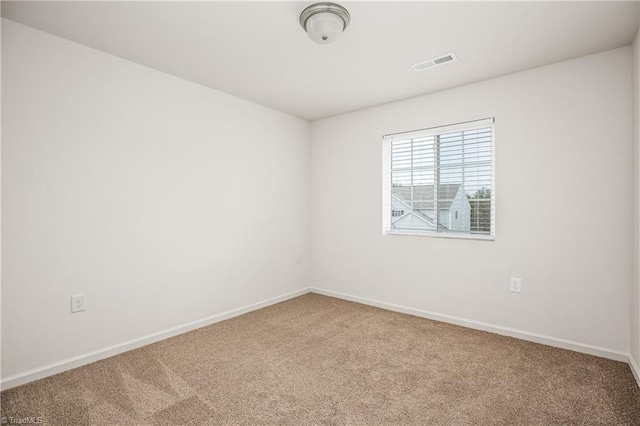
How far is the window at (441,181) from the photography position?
3221 millimetres

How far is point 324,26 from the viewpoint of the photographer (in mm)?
2037

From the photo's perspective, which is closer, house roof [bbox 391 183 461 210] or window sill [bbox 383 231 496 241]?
window sill [bbox 383 231 496 241]

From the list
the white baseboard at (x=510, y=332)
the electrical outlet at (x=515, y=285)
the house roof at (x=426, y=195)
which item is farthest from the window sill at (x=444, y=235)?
the white baseboard at (x=510, y=332)

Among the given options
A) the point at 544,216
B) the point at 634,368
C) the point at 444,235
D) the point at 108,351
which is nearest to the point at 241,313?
the point at 108,351

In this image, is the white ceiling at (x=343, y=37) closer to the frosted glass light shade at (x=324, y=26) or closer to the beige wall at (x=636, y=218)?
the frosted glass light shade at (x=324, y=26)

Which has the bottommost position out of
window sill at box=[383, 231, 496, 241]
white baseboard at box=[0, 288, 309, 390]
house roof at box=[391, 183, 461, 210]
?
white baseboard at box=[0, 288, 309, 390]

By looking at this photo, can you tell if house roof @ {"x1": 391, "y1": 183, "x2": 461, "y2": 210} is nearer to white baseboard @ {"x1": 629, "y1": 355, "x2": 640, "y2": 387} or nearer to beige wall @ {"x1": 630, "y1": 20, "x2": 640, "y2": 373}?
beige wall @ {"x1": 630, "y1": 20, "x2": 640, "y2": 373}

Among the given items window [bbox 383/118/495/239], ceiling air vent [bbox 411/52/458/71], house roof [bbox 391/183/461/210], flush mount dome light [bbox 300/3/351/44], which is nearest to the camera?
flush mount dome light [bbox 300/3/351/44]

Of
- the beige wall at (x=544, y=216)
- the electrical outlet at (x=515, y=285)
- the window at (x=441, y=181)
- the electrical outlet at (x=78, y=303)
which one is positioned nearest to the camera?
the electrical outlet at (x=78, y=303)

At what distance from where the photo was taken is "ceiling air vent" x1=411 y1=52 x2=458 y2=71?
2.63 metres

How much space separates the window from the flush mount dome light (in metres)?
1.76

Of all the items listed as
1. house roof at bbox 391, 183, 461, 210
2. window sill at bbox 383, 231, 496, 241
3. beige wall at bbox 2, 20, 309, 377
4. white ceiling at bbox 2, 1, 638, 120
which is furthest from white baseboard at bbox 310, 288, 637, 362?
white ceiling at bbox 2, 1, 638, 120

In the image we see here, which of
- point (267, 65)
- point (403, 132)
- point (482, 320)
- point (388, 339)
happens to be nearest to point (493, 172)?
point (403, 132)

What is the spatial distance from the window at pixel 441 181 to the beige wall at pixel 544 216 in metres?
0.11
